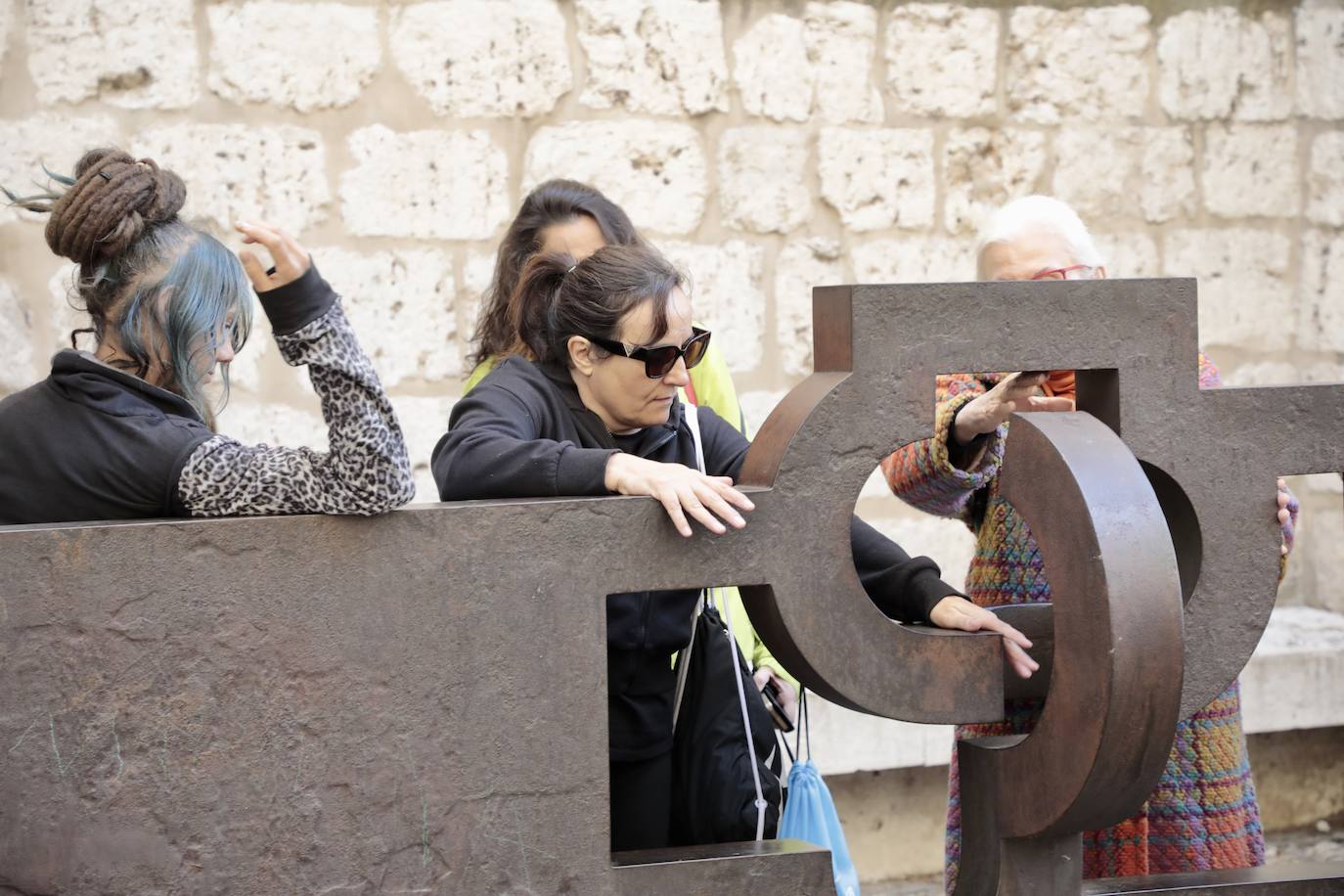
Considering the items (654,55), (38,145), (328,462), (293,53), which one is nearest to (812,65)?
(654,55)

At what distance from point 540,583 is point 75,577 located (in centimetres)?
56

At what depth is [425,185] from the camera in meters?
3.92

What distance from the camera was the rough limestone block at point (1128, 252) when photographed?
4.48 meters

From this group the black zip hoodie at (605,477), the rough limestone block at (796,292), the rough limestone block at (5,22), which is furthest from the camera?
the rough limestone block at (796,292)

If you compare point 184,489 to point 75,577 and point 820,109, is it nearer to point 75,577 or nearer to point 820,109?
point 75,577

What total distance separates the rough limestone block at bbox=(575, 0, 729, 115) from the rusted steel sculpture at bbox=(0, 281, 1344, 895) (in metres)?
2.12

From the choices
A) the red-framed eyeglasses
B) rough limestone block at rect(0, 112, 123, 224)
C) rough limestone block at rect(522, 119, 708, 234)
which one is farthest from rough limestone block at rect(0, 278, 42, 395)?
the red-framed eyeglasses

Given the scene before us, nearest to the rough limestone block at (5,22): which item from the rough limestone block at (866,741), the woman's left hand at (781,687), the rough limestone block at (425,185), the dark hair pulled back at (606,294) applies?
the rough limestone block at (425,185)

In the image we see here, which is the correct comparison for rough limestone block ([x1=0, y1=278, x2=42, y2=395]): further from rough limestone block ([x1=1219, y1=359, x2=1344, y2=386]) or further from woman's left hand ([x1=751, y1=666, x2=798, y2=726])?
rough limestone block ([x1=1219, y1=359, x2=1344, y2=386])

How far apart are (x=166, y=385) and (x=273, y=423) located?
1900 mm

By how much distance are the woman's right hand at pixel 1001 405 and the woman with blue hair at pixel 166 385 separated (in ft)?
2.99

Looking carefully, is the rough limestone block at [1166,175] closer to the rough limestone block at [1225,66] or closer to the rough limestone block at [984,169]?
the rough limestone block at [1225,66]

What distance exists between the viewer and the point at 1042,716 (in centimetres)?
203

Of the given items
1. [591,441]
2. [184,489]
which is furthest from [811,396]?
[184,489]
